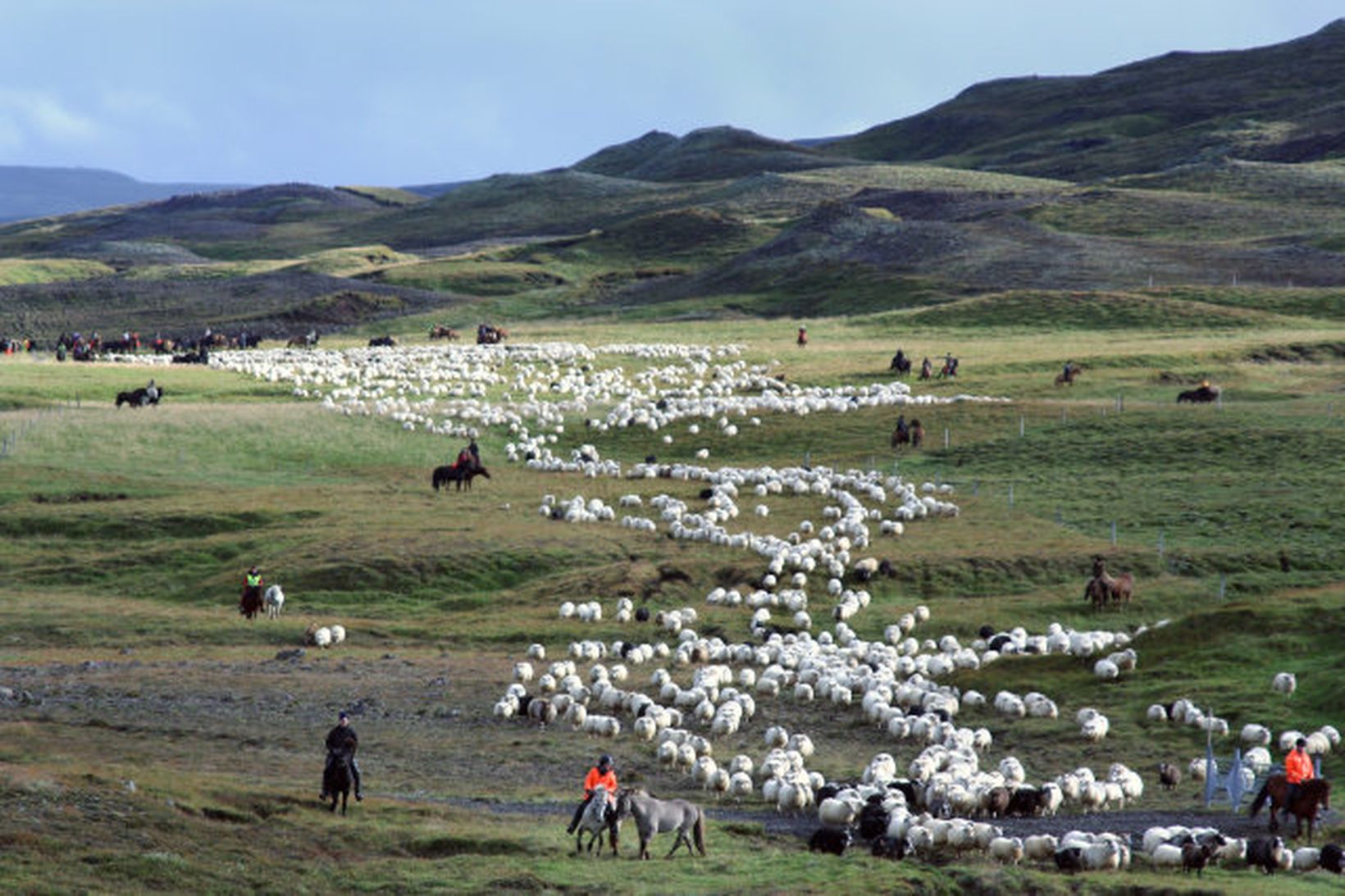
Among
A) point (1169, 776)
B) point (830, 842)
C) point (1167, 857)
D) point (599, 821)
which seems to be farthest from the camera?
point (1169, 776)

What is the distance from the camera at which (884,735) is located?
3048cm

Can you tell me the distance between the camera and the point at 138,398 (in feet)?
221

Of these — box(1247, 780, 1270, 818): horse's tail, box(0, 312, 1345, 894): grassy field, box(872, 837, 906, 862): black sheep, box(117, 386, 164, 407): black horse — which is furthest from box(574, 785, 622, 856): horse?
box(117, 386, 164, 407): black horse

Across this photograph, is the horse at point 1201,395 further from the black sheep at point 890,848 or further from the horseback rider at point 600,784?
the horseback rider at point 600,784

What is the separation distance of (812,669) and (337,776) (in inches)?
560

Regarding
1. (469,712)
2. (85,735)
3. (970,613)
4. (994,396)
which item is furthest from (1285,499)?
(85,735)

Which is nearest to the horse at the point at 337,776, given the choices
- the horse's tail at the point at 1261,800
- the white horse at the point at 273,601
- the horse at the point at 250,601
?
the horse's tail at the point at 1261,800

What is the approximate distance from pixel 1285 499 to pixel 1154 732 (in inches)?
880

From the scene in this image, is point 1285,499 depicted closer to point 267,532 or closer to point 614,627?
point 614,627

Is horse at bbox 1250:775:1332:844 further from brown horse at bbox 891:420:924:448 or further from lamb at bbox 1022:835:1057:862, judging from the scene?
brown horse at bbox 891:420:924:448

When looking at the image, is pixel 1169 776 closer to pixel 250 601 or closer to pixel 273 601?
pixel 273 601

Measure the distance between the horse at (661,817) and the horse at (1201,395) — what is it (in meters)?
48.0

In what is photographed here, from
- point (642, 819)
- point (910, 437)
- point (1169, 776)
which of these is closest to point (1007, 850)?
point (642, 819)

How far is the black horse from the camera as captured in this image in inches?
2633
